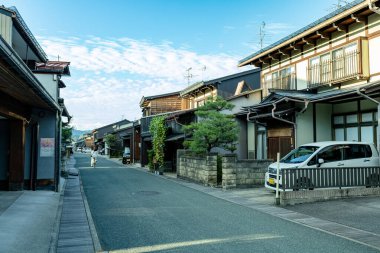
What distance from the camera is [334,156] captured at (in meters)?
13.5

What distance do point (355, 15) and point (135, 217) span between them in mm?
12332

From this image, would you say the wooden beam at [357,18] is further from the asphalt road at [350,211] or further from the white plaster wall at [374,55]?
the asphalt road at [350,211]

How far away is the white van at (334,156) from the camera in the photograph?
43.3 ft

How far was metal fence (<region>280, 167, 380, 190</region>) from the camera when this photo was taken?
12.0 metres

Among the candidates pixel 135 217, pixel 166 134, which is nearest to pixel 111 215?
pixel 135 217

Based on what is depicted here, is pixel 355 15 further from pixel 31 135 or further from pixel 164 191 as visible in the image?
pixel 31 135

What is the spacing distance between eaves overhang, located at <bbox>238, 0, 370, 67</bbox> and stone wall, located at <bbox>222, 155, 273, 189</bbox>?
671cm

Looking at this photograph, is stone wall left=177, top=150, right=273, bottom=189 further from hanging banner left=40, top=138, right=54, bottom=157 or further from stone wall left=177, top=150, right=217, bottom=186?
hanging banner left=40, top=138, right=54, bottom=157

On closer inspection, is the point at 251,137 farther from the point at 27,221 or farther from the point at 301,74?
the point at 27,221

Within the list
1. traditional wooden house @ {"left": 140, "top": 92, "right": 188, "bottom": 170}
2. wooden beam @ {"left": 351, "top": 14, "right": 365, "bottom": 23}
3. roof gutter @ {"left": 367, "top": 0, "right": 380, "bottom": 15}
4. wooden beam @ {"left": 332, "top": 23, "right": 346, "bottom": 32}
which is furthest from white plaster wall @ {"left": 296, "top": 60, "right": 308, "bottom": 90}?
traditional wooden house @ {"left": 140, "top": 92, "right": 188, "bottom": 170}

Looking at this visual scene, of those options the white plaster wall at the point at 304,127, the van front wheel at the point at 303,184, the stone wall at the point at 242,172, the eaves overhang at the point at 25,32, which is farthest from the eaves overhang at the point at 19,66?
the white plaster wall at the point at 304,127

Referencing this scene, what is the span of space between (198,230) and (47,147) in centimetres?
A: 917

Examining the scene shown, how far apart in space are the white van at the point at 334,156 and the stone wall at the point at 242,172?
2336 mm

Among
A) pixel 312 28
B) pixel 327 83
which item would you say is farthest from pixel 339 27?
pixel 327 83
